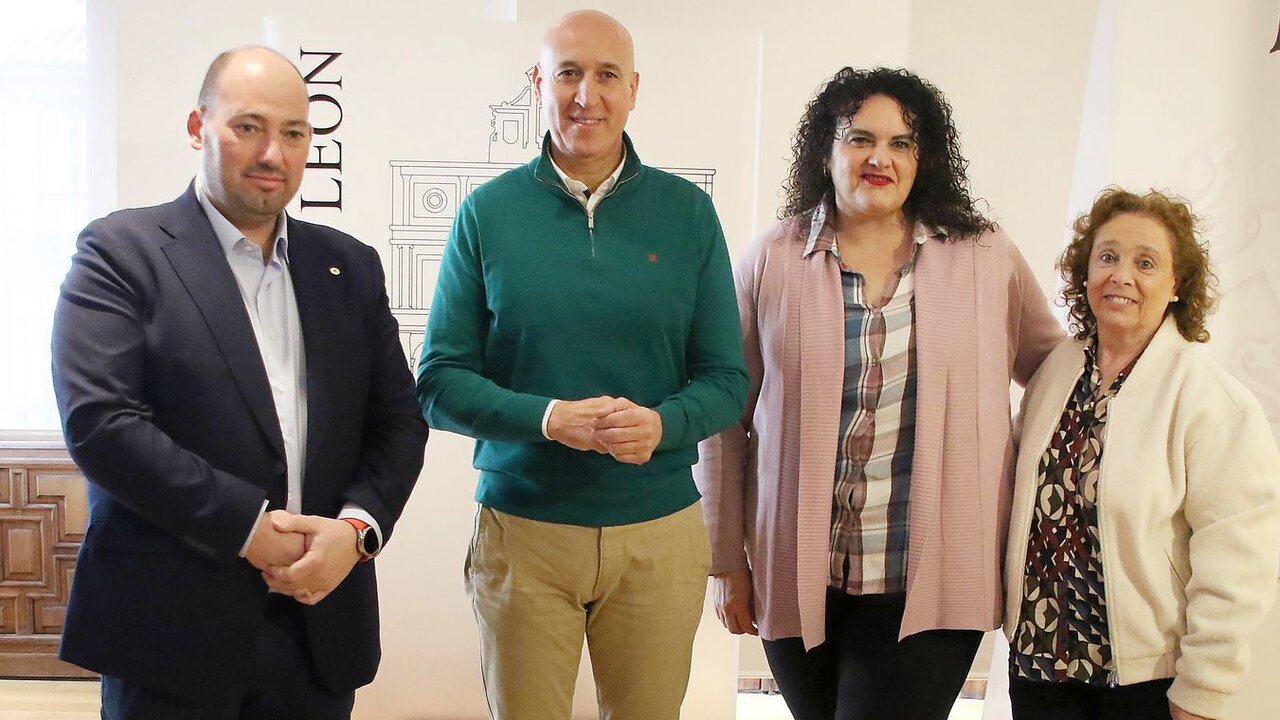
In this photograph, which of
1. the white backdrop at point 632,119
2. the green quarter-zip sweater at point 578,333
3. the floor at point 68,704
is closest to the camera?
the green quarter-zip sweater at point 578,333

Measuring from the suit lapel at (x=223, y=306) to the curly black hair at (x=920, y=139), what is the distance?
1140mm

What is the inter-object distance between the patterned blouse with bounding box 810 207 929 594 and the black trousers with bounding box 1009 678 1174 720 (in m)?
0.30

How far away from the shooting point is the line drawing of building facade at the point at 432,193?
10.2 feet

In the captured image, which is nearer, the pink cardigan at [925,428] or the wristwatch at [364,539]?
the wristwatch at [364,539]

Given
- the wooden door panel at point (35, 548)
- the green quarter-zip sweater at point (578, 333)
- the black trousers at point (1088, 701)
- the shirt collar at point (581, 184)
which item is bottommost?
the wooden door panel at point (35, 548)

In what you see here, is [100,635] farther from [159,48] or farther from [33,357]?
[33,357]

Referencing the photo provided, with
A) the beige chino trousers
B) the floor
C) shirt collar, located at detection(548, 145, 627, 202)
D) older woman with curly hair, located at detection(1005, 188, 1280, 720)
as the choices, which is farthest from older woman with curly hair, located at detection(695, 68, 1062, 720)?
the floor

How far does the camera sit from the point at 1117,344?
1839 millimetres

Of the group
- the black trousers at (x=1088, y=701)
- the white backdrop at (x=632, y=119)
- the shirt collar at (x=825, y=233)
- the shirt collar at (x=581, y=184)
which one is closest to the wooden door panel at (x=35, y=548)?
the white backdrop at (x=632, y=119)

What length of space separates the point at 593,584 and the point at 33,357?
3283 mm

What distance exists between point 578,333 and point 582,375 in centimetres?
8

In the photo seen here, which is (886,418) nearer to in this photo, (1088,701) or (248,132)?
(1088,701)

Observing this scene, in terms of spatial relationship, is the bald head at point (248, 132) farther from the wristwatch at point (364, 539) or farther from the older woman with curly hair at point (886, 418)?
the older woman with curly hair at point (886, 418)

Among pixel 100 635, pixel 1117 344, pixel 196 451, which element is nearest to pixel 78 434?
pixel 196 451
